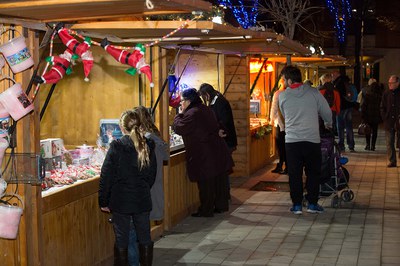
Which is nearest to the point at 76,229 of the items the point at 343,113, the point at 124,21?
the point at 124,21

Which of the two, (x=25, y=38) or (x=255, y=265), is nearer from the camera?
(x=25, y=38)

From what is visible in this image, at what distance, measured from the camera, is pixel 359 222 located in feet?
31.7

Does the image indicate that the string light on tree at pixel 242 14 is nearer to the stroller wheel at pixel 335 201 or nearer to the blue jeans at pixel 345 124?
the blue jeans at pixel 345 124

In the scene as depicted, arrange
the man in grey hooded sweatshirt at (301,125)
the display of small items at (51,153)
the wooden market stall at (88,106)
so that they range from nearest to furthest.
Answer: the wooden market stall at (88,106)
the display of small items at (51,153)
the man in grey hooded sweatshirt at (301,125)

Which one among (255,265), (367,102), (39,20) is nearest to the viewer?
(39,20)

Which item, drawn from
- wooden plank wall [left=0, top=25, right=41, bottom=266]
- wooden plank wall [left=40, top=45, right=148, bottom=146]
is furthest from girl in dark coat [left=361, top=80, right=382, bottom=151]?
wooden plank wall [left=0, top=25, right=41, bottom=266]

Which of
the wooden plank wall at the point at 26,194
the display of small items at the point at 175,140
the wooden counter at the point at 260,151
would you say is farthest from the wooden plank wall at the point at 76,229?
the wooden counter at the point at 260,151

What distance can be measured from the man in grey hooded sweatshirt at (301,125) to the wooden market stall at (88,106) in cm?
72

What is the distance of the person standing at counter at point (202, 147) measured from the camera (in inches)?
372

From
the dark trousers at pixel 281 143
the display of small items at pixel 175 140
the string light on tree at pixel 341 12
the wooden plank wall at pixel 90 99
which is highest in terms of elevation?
the string light on tree at pixel 341 12

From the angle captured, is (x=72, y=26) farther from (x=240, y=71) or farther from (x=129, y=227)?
(x=240, y=71)

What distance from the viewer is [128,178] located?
629 centimetres

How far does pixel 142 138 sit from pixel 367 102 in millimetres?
13611

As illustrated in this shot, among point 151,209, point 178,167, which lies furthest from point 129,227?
point 178,167
